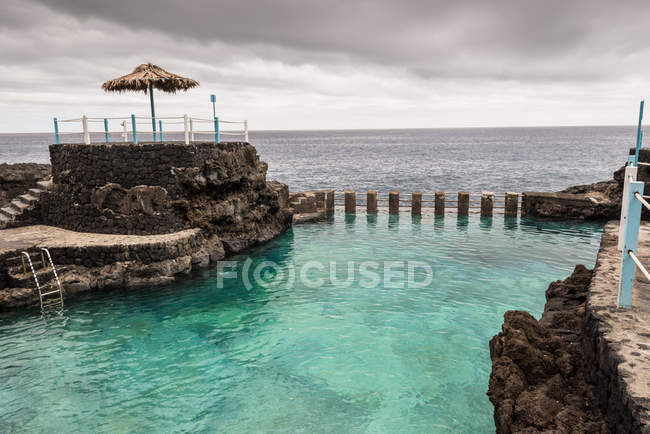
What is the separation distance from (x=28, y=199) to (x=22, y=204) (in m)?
0.34

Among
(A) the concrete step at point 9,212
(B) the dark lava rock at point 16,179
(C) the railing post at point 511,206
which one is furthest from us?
(C) the railing post at point 511,206

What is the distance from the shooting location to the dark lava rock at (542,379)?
485 centimetres

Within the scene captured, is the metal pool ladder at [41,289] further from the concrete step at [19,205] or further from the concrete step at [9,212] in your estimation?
the concrete step at [19,205]

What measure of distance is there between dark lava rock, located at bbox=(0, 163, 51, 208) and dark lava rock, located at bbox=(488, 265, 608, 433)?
22960 millimetres

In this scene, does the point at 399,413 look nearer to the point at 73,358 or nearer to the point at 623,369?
the point at 623,369

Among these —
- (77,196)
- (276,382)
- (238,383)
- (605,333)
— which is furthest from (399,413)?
(77,196)

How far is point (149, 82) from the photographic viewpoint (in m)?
20.3

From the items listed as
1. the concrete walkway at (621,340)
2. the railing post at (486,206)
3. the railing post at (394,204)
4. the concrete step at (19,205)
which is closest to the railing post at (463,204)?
the railing post at (486,206)

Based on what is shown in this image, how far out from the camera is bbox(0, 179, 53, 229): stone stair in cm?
1900

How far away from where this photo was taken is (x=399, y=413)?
29.9 feet

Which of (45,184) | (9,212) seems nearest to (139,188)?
(45,184)

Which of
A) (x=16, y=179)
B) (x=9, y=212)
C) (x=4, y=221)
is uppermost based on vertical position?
(x=16, y=179)

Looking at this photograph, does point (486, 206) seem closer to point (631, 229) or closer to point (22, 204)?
point (631, 229)

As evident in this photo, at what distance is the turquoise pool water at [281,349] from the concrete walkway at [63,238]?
215cm
